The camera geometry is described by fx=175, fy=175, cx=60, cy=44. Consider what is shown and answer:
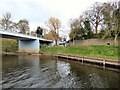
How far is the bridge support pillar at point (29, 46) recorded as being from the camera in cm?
5750

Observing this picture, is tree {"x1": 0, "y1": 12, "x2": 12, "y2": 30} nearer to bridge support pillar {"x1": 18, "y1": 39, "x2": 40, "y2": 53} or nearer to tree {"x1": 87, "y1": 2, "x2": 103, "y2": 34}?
bridge support pillar {"x1": 18, "y1": 39, "x2": 40, "y2": 53}

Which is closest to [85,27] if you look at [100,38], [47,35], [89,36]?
[89,36]

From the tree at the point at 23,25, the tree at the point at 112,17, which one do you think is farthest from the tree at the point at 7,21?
the tree at the point at 112,17

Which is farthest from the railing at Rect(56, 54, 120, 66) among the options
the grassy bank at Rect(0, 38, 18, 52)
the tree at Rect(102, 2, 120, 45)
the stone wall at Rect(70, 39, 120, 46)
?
the grassy bank at Rect(0, 38, 18, 52)

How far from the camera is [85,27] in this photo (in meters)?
54.7

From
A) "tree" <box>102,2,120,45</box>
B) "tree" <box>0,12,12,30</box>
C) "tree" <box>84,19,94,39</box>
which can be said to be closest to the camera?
"tree" <box>102,2,120,45</box>

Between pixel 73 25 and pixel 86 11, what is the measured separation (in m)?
6.61

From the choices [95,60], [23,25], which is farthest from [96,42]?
[23,25]

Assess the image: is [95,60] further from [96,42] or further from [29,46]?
[29,46]

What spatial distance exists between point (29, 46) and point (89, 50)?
2571 centimetres

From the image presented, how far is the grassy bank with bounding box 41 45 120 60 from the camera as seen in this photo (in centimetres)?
3383

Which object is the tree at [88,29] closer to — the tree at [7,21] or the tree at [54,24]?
the tree at [54,24]

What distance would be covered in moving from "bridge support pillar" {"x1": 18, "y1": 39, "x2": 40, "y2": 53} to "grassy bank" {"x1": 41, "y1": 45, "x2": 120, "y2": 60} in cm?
244

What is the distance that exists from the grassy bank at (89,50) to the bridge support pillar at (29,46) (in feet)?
8.02
